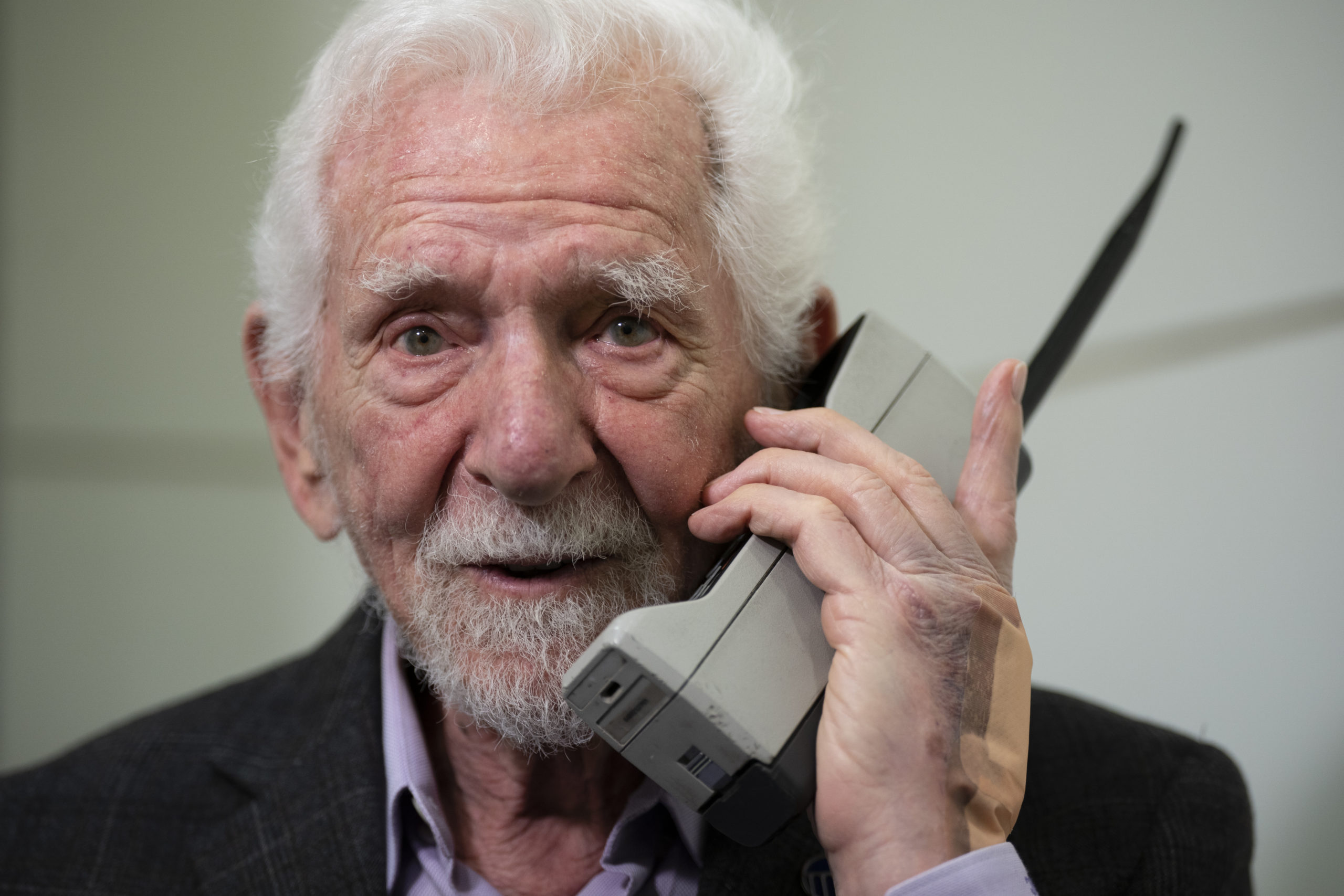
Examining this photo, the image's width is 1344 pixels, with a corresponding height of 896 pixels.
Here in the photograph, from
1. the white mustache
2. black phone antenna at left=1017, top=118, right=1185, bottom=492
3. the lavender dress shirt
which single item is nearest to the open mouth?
the white mustache

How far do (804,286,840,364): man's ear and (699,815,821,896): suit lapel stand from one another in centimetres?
69

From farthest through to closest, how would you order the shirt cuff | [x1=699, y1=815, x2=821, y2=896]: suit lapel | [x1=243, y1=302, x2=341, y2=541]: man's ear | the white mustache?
[x1=243, y1=302, x2=341, y2=541]: man's ear
[x1=699, y1=815, x2=821, y2=896]: suit lapel
the white mustache
the shirt cuff

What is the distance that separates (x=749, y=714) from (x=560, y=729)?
0.30 m

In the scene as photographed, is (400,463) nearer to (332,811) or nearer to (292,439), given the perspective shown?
(292,439)

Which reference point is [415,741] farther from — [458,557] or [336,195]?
[336,195]

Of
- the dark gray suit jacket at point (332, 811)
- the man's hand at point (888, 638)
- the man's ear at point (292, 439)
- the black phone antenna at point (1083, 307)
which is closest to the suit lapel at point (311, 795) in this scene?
the dark gray suit jacket at point (332, 811)

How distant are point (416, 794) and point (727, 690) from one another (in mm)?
576

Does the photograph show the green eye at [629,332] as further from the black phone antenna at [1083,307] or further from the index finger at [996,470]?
the black phone antenna at [1083,307]

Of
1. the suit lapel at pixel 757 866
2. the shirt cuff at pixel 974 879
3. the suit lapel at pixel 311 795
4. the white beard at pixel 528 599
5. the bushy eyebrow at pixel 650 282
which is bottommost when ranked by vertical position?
the suit lapel at pixel 311 795

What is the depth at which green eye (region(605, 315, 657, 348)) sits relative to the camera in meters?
1.17

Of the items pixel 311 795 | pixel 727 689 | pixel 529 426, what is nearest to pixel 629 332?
pixel 529 426

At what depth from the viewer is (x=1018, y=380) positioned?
3.92ft

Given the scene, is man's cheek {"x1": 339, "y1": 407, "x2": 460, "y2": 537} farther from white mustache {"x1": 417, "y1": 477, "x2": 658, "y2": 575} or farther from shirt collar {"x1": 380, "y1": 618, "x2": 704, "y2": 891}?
shirt collar {"x1": 380, "y1": 618, "x2": 704, "y2": 891}

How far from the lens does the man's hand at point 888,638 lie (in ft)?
3.23
